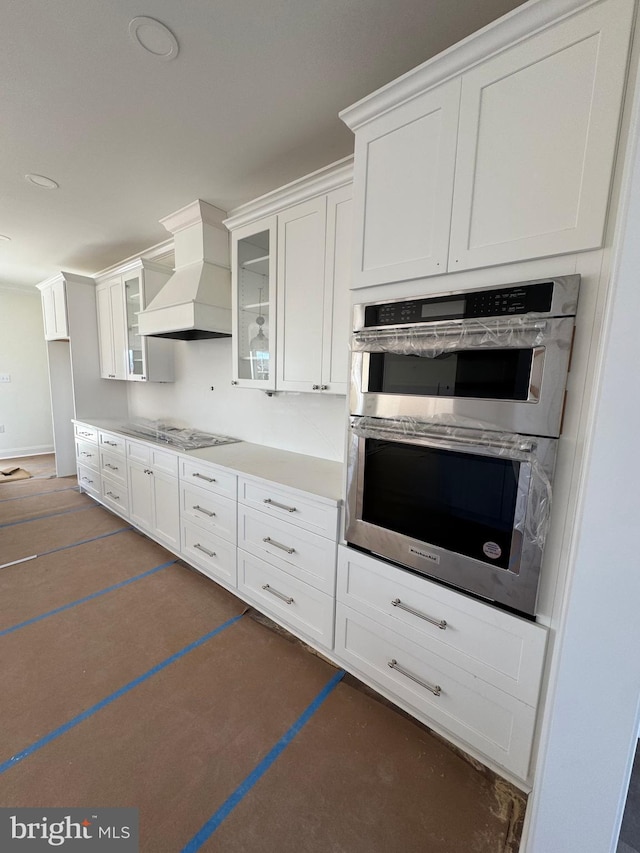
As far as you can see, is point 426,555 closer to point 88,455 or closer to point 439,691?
point 439,691

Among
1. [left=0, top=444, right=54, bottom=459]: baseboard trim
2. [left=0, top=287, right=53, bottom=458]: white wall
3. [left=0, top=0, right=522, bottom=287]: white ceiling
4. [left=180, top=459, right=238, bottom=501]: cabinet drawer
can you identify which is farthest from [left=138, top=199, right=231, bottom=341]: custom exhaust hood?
[left=0, top=444, right=54, bottom=459]: baseboard trim

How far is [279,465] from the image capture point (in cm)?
226

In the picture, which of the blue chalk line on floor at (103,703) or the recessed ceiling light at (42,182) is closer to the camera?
the blue chalk line on floor at (103,703)

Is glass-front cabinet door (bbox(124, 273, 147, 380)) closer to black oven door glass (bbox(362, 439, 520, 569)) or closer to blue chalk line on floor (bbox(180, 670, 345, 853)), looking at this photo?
black oven door glass (bbox(362, 439, 520, 569))

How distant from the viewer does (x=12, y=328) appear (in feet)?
17.7

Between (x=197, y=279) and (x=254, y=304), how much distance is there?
22.2 inches

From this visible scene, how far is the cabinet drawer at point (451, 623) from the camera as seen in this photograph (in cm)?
115

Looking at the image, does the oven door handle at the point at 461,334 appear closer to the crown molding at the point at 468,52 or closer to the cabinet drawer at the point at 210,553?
the crown molding at the point at 468,52

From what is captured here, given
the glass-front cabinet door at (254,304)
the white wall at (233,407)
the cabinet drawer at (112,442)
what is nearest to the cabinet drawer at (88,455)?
the cabinet drawer at (112,442)

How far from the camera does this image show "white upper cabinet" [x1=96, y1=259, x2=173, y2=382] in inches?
137

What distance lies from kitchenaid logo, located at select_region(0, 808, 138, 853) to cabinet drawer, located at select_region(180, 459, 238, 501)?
133cm

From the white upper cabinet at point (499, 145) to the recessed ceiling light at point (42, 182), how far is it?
2.23 meters

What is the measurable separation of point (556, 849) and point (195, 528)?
2227 mm

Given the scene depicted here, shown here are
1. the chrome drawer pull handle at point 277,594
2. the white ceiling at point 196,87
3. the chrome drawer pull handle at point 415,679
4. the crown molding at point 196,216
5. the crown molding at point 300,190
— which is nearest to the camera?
the white ceiling at point 196,87
